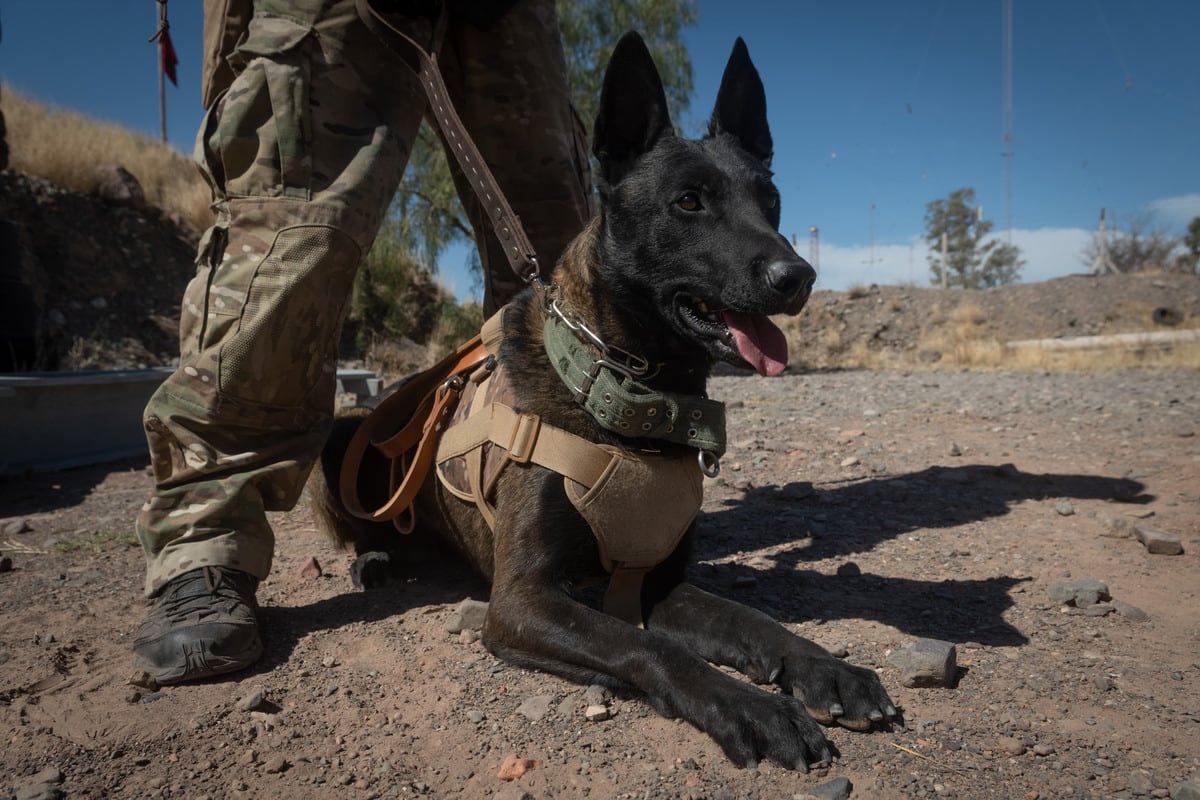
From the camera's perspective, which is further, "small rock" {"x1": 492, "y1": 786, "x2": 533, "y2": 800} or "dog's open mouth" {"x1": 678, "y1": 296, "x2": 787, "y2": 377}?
"dog's open mouth" {"x1": 678, "y1": 296, "x2": 787, "y2": 377}

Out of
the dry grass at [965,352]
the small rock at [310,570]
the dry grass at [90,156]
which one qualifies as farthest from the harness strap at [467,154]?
the dry grass at [90,156]

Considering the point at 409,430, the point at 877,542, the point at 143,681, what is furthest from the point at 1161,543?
the point at 143,681

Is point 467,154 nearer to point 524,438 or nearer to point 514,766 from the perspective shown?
point 524,438

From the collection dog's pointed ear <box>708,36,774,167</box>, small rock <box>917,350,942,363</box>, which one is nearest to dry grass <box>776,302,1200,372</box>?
small rock <box>917,350,942,363</box>

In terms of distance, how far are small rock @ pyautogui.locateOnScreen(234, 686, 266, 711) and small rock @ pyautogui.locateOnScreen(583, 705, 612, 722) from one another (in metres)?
0.79

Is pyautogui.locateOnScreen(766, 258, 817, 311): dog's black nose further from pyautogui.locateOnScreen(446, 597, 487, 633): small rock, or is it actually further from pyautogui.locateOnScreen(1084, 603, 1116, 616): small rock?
pyautogui.locateOnScreen(1084, 603, 1116, 616): small rock

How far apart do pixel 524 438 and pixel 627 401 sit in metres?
0.31

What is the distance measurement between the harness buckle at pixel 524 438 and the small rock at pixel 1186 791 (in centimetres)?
154

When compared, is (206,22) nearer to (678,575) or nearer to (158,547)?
(158,547)

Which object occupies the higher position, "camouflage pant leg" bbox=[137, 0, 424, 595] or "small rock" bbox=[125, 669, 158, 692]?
"camouflage pant leg" bbox=[137, 0, 424, 595]

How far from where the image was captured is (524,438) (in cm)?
207

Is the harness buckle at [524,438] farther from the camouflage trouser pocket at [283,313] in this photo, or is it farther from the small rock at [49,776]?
the small rock at [49,776]

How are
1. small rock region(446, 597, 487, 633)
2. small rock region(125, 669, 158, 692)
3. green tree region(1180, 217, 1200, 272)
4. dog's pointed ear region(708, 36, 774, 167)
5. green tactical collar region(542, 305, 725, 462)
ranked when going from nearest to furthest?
small rock region(125, 669, 158, 692)
green tactical collar region(542, 305, 725, 462)
small rock region(446, 597, 487, 633)
dog's pointed ear region(708, 36, 774, 167)
green tree region(1180, 217, 1200, 272)

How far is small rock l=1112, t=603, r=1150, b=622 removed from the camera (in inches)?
88.4
